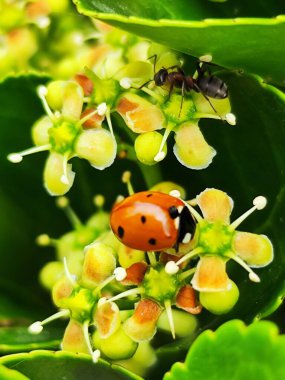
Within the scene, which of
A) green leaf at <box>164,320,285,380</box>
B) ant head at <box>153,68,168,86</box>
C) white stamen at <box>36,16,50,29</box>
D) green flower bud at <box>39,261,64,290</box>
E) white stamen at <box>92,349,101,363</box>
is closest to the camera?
green leaf at <box>164,320,285,380</box>

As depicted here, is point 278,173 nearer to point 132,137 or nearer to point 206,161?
point 206,161

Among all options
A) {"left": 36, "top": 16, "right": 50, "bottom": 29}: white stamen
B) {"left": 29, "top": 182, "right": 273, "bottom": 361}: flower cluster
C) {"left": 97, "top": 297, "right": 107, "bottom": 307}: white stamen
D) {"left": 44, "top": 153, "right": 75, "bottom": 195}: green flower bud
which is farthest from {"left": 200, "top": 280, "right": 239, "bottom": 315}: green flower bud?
{"left": 36, "top": 16, "right": 50, "bottom": 29}: white stamen

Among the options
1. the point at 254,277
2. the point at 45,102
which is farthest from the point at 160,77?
the point at 254,277

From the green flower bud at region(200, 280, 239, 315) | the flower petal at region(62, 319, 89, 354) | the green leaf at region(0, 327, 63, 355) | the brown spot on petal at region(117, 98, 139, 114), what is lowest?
the green leaf at region(0, 327, 63, 355)

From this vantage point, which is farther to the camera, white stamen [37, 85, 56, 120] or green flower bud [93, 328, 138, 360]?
white stamen [37, 85, 56, 120]

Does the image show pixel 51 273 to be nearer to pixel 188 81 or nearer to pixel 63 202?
pixel 63 202

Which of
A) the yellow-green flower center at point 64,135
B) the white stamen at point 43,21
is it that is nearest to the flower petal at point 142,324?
the yellow-green flower center at point 64,135

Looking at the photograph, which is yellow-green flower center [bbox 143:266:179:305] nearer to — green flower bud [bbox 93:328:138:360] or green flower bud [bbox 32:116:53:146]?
green flower bud [bbox 93:328:138:360]
